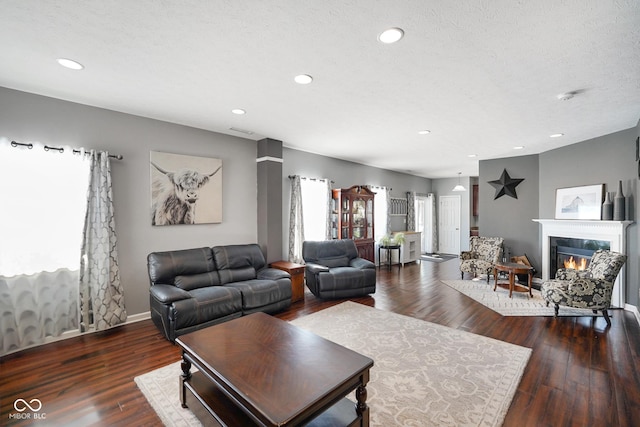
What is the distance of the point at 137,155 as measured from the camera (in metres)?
3.59

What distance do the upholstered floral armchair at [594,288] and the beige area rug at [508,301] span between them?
308 millimetres

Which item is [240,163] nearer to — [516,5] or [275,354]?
[275,354]

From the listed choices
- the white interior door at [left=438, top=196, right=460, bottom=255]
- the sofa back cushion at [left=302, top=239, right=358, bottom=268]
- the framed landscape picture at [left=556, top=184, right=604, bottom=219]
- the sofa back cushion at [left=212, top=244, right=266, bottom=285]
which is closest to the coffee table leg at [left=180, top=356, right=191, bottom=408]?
the sofa back cushion at [left=212, top=244, right=266, bottom=285]

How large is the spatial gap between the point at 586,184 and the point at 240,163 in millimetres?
5822

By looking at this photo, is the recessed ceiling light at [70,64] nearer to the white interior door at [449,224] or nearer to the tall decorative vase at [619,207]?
the tall decorative vase at [619,207]

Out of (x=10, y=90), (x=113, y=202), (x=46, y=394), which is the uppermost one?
(x=10, y=90)

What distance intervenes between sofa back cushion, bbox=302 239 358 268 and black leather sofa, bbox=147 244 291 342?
98 centimetres

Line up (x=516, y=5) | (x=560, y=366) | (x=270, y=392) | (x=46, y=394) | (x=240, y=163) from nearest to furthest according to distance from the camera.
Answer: (x=270, y=392) → (x=516, y=5) → (x=46, y=394) → (x=560, y=366) → (x=240, y=163)

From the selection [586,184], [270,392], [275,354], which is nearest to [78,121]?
[275,354]

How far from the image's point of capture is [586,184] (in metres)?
4.67

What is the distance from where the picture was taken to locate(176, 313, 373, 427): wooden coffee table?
1429 mm

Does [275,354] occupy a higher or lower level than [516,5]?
lower

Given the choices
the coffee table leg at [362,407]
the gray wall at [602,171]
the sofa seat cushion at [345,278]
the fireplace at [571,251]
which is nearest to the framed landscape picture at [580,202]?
the gray wall at [602,171]

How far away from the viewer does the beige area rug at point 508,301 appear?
386 centimetres
